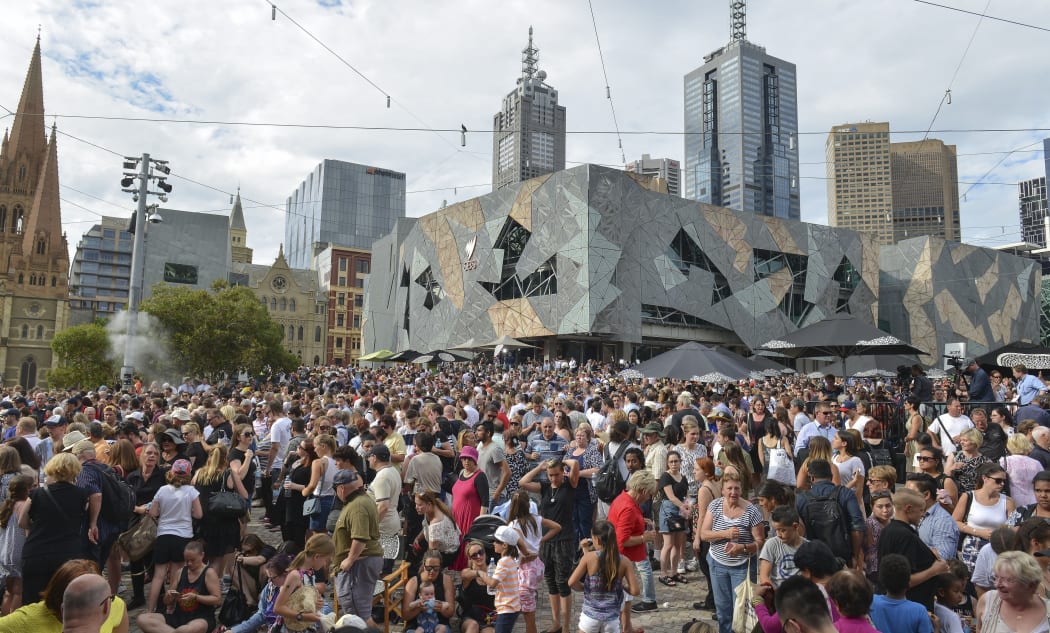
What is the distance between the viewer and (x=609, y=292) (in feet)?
133

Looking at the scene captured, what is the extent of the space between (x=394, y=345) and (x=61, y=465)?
5360 cm

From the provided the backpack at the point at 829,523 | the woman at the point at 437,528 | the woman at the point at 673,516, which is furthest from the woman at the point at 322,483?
the backpack at the point at 829,523

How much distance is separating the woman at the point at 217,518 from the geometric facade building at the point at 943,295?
187 feet

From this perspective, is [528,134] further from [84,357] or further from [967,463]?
[967,463]

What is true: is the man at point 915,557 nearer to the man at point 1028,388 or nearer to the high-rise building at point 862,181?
the man at point 1028,388

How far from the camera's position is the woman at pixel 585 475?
728cm

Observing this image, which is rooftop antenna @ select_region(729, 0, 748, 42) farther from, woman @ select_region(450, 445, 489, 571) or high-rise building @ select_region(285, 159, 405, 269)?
woman @ select_region(450, 445, 489, 571)

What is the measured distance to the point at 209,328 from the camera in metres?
40.8

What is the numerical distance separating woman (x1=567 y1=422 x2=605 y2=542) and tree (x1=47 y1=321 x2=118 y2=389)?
2040 inches

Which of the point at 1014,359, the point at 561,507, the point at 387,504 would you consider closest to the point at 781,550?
the point at 561,507

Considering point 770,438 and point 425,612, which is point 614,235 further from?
point 425,612

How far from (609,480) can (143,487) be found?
16.1 ft

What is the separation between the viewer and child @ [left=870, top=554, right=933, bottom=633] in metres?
3.80

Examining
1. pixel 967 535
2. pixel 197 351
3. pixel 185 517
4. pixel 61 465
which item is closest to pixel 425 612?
pixel 185 517
